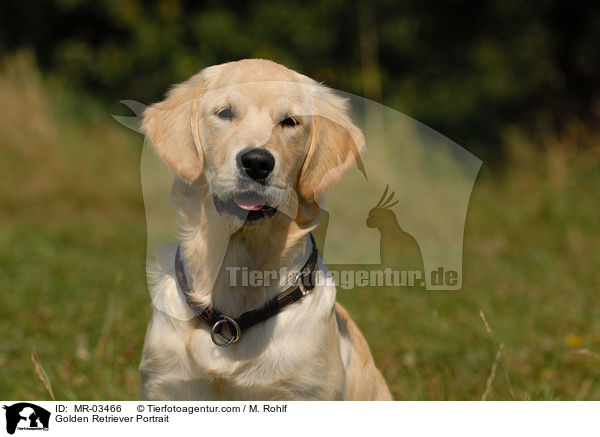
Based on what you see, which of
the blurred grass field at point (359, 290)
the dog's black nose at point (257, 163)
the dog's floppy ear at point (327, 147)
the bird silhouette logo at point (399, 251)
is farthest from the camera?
the bird silhouette logo at point (399, 251)

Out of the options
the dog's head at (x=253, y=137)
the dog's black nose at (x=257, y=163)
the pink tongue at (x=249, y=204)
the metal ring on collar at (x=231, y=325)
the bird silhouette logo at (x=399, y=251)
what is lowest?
the metal ring on collar at (x=231, y=325)

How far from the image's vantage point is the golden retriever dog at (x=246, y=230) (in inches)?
85.9

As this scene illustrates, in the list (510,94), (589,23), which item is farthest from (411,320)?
(589,23)

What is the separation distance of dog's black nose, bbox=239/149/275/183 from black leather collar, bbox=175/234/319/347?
1.51 feet

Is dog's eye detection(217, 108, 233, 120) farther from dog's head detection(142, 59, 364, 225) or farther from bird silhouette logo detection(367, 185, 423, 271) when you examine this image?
bird silhouette logo detection(367, 185, 423, 271)

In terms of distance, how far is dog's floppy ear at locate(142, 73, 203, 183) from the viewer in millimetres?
2219

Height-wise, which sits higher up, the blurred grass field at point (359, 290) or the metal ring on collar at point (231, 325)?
the blurred grass field at point (359, 290)

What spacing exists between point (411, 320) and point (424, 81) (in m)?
7.71

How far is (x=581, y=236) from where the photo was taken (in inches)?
250

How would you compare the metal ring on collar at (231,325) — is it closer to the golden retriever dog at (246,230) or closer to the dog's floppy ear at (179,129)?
the golden retriever dog at (246,230)

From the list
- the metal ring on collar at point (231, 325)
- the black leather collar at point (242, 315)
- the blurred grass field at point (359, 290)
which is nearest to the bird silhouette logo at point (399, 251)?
the blurred grass field at point (359, 290)

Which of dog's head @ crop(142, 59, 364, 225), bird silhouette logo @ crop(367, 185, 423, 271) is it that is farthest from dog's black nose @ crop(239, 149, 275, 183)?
bird silhouette logo @ crop(367, 185, 423, 271)

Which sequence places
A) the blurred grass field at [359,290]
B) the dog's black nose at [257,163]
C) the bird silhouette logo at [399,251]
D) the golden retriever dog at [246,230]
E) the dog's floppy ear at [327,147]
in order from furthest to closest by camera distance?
1. the bird silhouette logo at [399,251]
2. the blurred grass field at [359,290]
3. the dog's floppy ear at [327,147]
4. the golden retriever dog at [246,230]
5. the dog's black nose at [257,163]

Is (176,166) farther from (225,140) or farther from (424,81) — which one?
(424,81)
